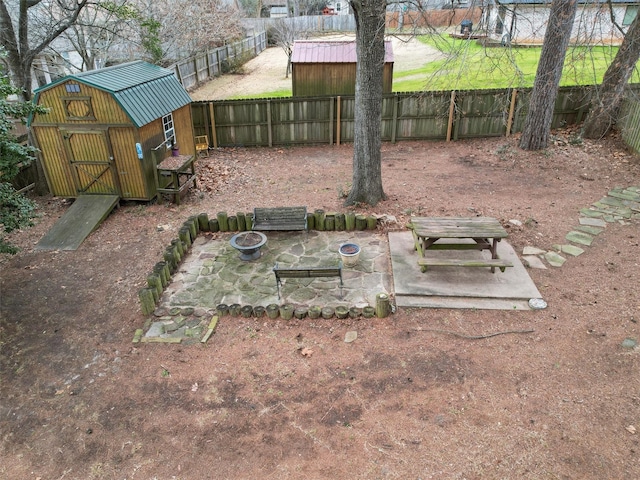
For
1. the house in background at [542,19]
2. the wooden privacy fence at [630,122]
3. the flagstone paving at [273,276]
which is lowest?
the flagstone paving at [273,276]

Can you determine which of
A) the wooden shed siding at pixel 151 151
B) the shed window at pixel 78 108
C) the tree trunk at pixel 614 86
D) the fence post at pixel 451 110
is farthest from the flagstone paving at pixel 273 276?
the fence post at pixel 451 110

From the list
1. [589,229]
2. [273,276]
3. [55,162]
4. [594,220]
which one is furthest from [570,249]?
[55,162]

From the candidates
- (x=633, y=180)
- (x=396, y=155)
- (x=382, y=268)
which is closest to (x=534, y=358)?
(x=382, y=268)

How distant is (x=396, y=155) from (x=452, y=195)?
158 inches

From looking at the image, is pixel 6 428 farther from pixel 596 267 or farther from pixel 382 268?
pixel 596 267

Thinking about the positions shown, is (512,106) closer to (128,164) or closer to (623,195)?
(623,195)

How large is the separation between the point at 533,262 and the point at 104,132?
947 cm

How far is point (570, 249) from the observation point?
8.32 metres

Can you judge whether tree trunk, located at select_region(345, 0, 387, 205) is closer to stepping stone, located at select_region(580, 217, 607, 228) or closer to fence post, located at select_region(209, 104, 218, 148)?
stepping stone, located at select_region(580, 217, 607, 228)

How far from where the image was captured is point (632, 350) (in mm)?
5910

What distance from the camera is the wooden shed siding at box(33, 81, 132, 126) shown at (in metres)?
9.95

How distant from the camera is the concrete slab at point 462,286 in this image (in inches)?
275

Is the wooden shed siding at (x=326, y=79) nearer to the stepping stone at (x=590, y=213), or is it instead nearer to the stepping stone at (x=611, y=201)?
the stepping stone at (x=611, y=201)

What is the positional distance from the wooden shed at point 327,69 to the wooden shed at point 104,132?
6.23 meters
